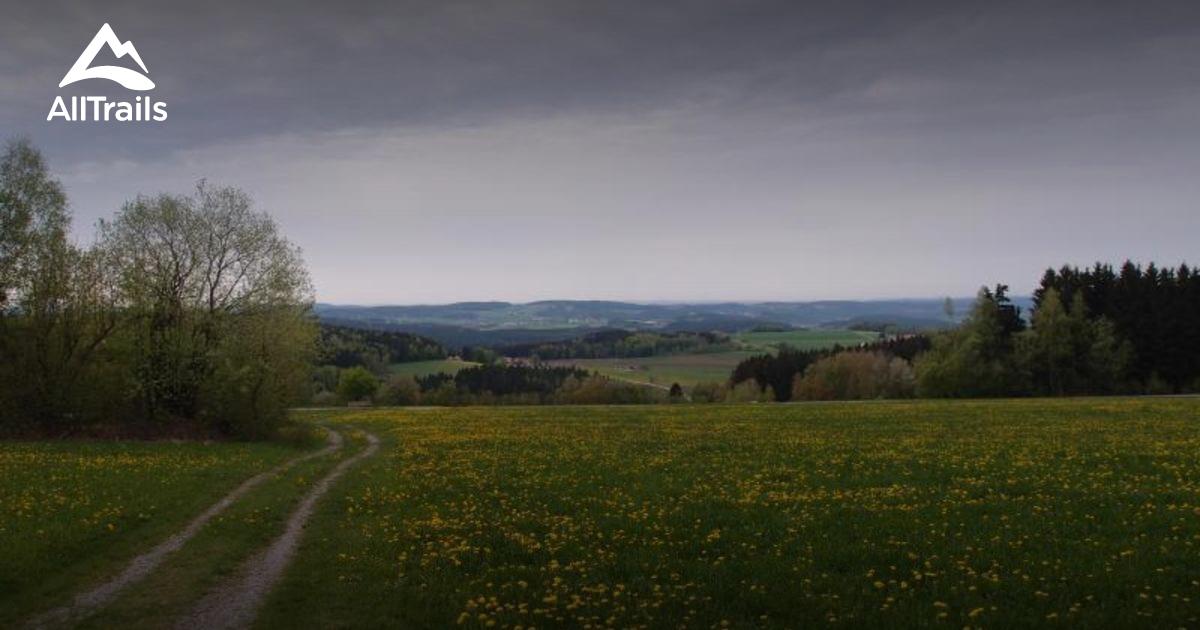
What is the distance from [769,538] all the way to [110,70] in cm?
3037

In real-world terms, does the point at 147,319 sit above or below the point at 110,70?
below

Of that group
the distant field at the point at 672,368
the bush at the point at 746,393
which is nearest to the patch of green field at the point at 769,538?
the bush at the point at 746,393

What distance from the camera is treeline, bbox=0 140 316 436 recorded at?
36.5 metres

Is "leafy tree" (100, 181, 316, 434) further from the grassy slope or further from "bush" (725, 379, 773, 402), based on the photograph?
"bush" (725, 379, 773, 402)

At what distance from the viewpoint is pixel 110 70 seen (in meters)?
29.2

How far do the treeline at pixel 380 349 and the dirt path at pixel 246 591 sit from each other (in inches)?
4419

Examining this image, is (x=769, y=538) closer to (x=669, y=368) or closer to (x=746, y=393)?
(x=746, y=393)

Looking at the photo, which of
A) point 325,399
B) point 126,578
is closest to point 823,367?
point 325,399

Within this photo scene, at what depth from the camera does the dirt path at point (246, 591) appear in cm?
1127

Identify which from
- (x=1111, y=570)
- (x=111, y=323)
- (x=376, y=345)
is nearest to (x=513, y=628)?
(x=1111, y=570)

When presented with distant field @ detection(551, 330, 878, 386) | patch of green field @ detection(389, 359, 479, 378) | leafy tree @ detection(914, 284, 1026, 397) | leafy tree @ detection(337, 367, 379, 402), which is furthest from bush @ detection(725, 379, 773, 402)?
patch of green field @ detection(389, 359, 479, 378)

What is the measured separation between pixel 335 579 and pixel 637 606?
18.8 feet

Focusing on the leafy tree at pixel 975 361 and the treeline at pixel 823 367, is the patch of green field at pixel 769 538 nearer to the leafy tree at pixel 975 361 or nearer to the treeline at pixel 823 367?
the leafy tree at pixel 975 361

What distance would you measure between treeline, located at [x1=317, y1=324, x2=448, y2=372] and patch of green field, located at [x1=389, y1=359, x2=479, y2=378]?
8.17 ft
